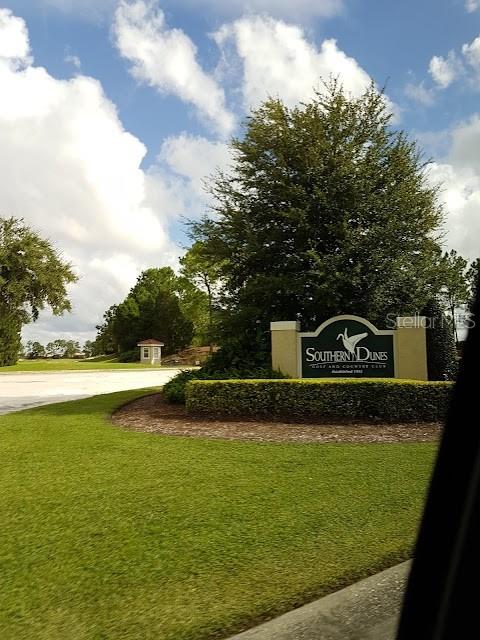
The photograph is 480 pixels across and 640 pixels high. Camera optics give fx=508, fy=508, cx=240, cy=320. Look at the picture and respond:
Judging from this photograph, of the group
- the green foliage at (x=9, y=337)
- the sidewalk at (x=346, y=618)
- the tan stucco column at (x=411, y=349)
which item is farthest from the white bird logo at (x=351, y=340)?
the green foliage at (x=9, y=337)

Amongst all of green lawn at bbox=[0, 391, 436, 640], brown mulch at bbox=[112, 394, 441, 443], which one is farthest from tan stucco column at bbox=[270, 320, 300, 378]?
green lawn at bbox=[0, 391, 436, 640]

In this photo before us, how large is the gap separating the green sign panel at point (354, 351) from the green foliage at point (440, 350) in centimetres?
197

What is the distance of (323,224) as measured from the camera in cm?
1369

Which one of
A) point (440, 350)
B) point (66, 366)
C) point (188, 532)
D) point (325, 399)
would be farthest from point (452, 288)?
point (66, 366)

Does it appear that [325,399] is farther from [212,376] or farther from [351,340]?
[212,376]

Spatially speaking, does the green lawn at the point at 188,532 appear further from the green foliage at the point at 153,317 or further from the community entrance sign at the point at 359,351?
the green foliage at the point at 153,317

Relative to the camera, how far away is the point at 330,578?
310 cm

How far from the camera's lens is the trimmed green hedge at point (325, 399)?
9344 mm

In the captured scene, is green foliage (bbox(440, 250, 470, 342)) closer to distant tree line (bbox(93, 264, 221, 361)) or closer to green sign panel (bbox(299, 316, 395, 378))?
green sign panel (bbox(299, 316, 395, 378))

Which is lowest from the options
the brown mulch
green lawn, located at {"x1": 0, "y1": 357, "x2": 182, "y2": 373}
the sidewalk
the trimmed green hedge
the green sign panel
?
the sidewalk

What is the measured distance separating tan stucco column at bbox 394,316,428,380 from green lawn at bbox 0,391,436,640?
5.30 m

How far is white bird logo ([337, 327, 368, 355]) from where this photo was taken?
11992mm

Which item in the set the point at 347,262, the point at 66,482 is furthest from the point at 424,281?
the point at 66,482

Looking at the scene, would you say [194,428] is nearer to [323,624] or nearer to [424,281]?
[323,624]
